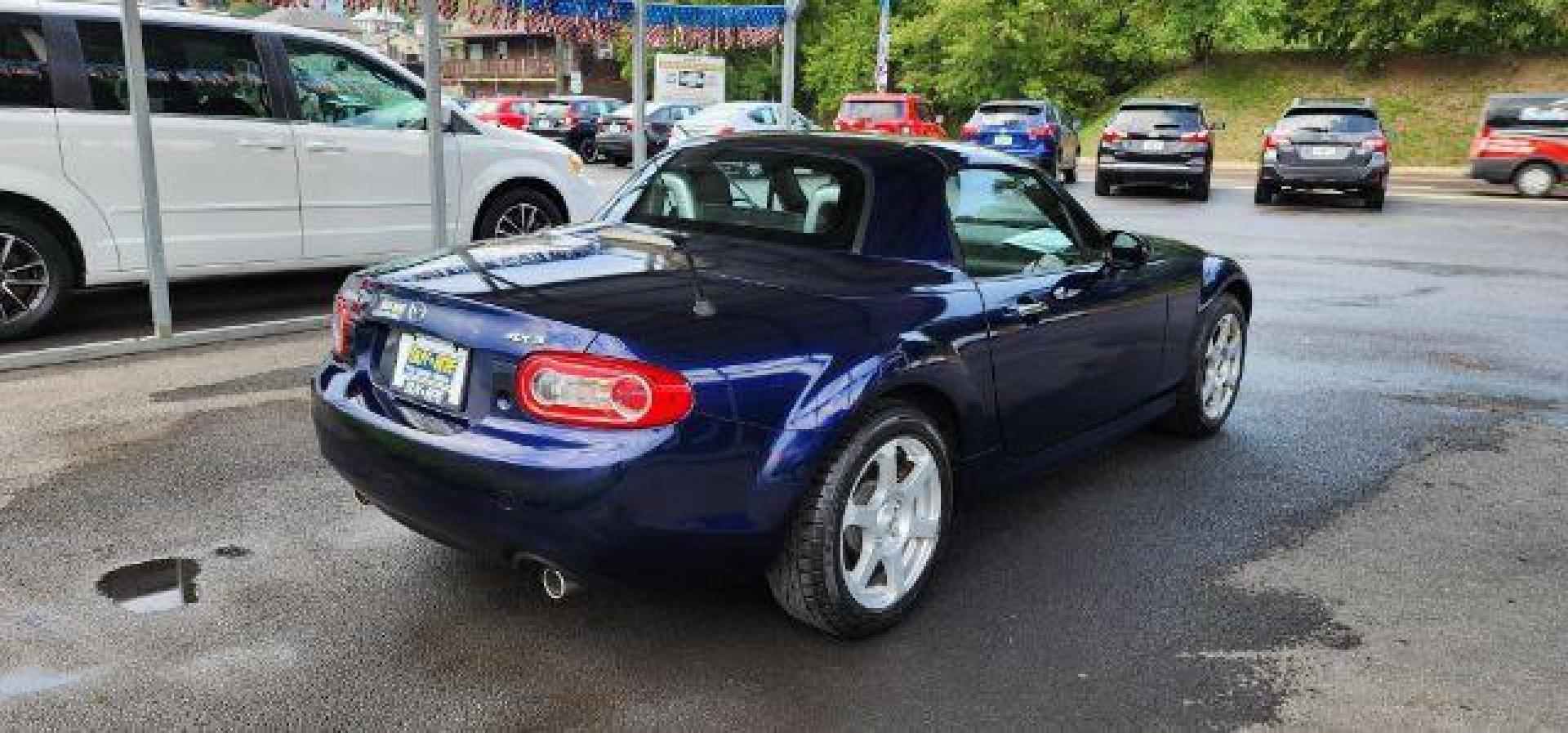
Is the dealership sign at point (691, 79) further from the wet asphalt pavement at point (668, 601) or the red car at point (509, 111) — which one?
the wet asphalt pavement at point (668, 601)

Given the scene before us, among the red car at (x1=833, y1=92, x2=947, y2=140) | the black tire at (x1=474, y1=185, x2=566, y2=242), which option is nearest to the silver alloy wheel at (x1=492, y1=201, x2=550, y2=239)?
the black tire at (x1=474, y1=185, x2=566, y2=242)

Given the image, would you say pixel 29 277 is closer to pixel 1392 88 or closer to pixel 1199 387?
pixel 1199 387

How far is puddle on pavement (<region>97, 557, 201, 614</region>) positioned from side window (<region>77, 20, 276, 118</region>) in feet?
12.8

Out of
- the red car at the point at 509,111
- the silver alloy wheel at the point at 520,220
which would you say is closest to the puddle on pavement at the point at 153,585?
the silver alloy wheel at the point at 520,220

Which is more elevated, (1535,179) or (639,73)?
(639,73)

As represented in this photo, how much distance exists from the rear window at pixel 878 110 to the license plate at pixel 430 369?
19316 millimetres

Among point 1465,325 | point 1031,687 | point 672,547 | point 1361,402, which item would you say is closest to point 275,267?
point 672,547

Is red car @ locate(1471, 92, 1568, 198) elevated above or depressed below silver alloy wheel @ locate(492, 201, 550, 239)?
above

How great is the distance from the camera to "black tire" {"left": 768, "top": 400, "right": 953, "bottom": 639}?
126 inches

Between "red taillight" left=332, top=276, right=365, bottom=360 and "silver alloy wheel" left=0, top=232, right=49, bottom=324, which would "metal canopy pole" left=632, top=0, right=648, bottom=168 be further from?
"red taillight" left=332, top=276, right=365, bottom=360

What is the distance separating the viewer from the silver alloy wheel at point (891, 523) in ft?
11.2

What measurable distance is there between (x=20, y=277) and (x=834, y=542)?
558 cm

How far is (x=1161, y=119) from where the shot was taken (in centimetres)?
1950

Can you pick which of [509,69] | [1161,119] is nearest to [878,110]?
[1161,119]
